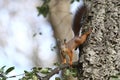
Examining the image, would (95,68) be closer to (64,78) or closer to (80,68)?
(80,68)

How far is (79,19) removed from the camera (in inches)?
85.4

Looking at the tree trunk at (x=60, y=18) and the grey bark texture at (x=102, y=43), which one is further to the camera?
the tree trunk at (x=60, y=18)

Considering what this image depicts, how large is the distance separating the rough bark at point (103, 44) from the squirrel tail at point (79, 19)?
88 millimetres

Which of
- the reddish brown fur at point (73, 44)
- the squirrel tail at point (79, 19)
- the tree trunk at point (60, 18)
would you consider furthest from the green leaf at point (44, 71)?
the tree trunk at point (60, 18)

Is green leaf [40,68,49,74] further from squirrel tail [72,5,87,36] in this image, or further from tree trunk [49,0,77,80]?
tree trunk [49,0,77,80]

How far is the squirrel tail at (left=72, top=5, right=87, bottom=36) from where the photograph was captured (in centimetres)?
215

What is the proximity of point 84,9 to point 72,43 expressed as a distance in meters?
0.24

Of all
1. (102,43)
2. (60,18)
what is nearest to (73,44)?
(102,43)

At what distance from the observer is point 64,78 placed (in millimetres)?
2125

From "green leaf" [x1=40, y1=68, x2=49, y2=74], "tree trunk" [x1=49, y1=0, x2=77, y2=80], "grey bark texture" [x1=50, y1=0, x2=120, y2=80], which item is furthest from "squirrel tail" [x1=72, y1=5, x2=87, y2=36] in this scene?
"tree trunk" [x1=49, y1=0, x2=77, y2=80]

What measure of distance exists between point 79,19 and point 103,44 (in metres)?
0.25

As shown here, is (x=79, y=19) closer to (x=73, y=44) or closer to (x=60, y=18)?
(x=73, y=44)

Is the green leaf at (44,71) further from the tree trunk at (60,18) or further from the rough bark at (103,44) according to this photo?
the tree trunk at (60,18)

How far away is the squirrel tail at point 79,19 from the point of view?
2.15m
